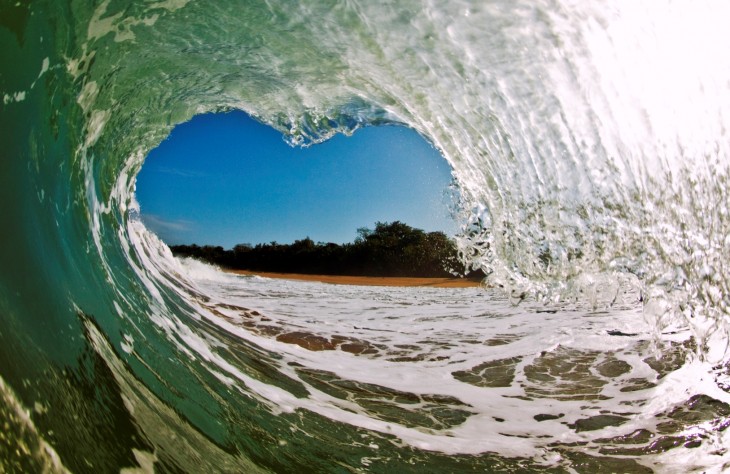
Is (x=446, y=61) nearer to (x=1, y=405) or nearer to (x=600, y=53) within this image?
(x=600, y=53)

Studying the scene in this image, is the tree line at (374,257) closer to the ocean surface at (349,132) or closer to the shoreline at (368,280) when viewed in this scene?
the shoreline at (368,280)

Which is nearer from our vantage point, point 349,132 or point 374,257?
point 349,132

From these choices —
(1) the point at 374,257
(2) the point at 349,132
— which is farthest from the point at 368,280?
(2) the point at 349,132

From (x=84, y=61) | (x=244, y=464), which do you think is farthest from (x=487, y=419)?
(x=84, y=61)

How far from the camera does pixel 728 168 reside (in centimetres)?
332

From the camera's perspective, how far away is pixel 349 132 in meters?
4.44

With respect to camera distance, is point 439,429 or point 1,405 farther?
point 439,429

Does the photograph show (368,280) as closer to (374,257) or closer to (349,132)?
(374,257)

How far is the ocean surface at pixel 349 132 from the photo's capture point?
2.32 meters

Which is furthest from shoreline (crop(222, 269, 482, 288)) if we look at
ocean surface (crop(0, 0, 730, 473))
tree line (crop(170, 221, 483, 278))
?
ocean surface (crop(0, 0, 730, 473))

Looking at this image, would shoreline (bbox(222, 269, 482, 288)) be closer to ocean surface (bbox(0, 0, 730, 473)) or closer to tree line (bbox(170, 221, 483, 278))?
tree line (bbox(170, 221, 483, 278))

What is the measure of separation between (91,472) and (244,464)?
75 centimetres

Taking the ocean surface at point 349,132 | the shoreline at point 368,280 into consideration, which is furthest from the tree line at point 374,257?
the ocean surface at point 349,132

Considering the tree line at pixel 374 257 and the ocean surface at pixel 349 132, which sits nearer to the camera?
the ocean surface at pixel 349 132
